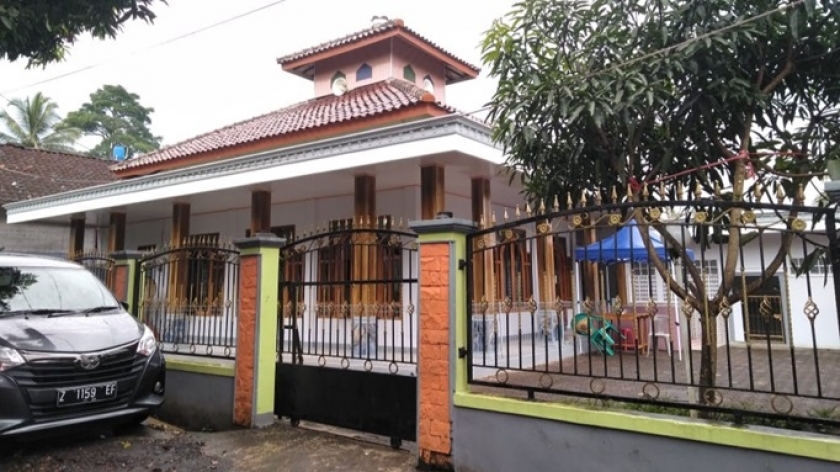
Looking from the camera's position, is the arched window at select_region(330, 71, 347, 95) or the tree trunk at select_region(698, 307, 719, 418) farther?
the arched window at select_region(330, 71, 347, 95)

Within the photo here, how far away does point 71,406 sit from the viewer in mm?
4406

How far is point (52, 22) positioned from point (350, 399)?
16.6ft

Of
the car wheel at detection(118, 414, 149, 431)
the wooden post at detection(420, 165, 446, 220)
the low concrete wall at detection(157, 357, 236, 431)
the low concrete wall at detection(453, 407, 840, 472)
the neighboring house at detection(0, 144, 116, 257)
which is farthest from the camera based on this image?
the neighboring house at detection(0, 144, 116, 257)

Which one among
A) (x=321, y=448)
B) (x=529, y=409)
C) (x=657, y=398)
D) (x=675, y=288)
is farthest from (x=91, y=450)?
(x=675, y=288)

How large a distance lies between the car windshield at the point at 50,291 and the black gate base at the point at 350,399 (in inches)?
79.3

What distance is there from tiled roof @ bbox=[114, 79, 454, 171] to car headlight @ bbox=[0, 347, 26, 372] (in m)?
5.54

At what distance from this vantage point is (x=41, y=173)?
17.2 m

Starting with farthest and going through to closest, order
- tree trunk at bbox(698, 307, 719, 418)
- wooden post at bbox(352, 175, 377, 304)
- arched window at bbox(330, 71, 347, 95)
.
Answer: arched window at bbox(330, 71, 347, 95), wooden post at bbox(352, 175, 377, 304), tree trunk at bbox(698, 307, 719, 418)

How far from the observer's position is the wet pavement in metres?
4.32

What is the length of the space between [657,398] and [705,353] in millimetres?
586

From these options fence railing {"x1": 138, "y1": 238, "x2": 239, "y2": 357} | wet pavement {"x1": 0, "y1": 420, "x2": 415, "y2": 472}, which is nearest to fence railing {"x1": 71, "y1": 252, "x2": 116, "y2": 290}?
fence railing {"x1": 138, "y1": 238, "x2": 239, "y2": 357}

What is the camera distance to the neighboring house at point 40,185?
15719mm

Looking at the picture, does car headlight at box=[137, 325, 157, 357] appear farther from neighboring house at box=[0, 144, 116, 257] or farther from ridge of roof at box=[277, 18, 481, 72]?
neighboring house at box=[0, 144, 116, 257]

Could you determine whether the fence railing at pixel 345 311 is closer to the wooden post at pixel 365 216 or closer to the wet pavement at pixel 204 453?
the wet pavement at pixel 204 453
